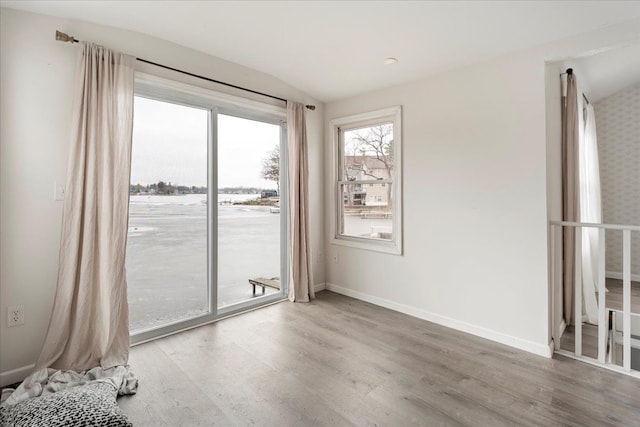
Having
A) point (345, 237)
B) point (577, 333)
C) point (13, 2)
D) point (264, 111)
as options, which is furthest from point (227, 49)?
point (577, 333)

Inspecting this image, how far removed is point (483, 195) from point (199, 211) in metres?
2.66

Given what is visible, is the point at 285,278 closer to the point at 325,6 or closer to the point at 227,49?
the point at 227,49

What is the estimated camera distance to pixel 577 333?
2475 mm

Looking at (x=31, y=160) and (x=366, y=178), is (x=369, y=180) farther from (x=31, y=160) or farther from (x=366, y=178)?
(x=31, y=160)

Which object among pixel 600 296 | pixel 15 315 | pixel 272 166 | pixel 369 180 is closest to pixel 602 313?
pixel 600 296

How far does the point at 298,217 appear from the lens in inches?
148

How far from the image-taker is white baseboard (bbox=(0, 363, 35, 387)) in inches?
81.9

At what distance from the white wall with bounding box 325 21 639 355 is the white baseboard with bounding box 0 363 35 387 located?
3.09 m

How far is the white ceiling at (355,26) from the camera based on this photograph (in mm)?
2125

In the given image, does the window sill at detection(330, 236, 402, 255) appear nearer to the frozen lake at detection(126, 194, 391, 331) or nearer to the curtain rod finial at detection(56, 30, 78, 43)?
the frozen lake at detection(126, 194, 391, 331)

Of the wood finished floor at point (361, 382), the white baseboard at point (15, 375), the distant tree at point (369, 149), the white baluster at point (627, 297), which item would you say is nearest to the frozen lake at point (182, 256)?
the wood finished floor at point (361, 382)

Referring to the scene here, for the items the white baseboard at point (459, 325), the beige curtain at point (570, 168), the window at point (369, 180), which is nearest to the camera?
the white baseboard at point (459, 325)

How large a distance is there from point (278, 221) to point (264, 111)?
1276mm

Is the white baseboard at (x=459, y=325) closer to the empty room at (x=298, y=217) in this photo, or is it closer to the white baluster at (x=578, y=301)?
the empty room at (x=298, y=217)
